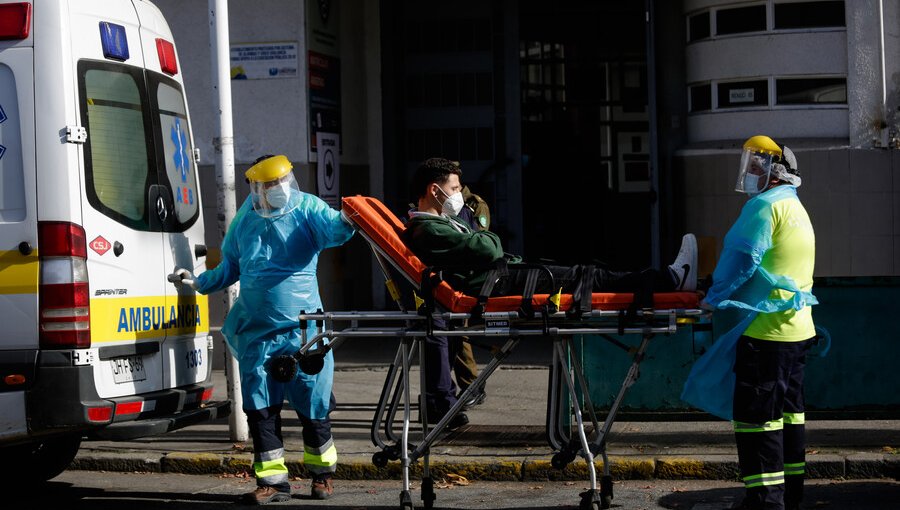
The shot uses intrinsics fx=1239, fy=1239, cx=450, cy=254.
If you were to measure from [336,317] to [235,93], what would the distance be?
21.3 feet

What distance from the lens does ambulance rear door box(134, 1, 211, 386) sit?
718 centimetres

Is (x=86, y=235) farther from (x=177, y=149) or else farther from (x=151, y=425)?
(x=177, y=149)

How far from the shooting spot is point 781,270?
6.10 metres

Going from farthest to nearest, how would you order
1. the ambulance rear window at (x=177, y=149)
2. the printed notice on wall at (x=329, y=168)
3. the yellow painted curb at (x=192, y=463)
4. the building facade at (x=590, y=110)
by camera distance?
the printed notice on wall at (x=329, y=168), the building facade at (x=590, y=110), the yellow painted curb at (x=192, y=463), the ambulance rear window at (x=177, y=149)

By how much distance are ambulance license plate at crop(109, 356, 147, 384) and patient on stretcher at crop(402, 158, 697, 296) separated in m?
1.65

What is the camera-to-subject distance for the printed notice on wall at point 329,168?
1236cm

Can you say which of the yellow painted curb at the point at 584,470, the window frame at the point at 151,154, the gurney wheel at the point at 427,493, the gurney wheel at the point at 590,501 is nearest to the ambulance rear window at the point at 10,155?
the window frame at the point at 151,154

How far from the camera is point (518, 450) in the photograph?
25.9ft

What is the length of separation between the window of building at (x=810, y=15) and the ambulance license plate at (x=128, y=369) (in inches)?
301

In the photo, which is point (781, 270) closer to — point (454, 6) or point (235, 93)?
point (235, 93)

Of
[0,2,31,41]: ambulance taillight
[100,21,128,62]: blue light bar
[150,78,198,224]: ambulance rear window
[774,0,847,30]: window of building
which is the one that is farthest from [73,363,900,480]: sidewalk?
[774,0,847,30]: window of building

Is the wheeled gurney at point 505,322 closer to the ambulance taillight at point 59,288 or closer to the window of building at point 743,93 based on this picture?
Answer: the ambulance taillight at point 59,288

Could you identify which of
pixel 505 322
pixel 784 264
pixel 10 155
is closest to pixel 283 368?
pixel 505 322

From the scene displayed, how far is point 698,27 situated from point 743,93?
0.93 metres
